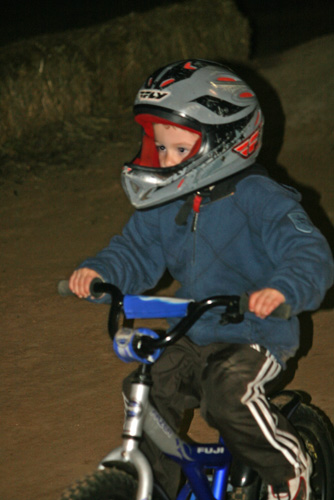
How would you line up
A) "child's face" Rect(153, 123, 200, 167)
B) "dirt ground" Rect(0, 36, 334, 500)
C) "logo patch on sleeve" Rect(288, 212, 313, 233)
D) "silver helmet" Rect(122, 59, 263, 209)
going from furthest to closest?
"dirt ground" Rect(0, 36, 334, 500)
"child's face" Rect(153, 123, 200, 167)
"silver helmet" Rect(122, 59, 263, 209)
"logo patch on sleeve" Rect(288, 212, 313, 233)

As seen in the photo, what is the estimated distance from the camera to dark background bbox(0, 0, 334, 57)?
14.8 m

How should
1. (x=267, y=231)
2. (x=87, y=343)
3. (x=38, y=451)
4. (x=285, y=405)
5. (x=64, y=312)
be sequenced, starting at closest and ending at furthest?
(x=267, y=231) < (x=285, y=405) < (x=38, y=451) < (x=87, y=343) < (x=64, y=312)

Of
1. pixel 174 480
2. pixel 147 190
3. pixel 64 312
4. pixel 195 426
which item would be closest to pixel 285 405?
pixel 174 480

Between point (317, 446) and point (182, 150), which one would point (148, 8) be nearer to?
point (182, 150)

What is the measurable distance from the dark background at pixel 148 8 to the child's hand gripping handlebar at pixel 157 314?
36.2ft

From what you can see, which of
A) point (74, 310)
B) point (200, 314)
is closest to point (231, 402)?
point (200, 314)

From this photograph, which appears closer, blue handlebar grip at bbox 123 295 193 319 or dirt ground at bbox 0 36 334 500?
blue handlebar grip at bbox 123 295 193 319

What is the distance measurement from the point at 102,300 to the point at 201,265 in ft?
1.21

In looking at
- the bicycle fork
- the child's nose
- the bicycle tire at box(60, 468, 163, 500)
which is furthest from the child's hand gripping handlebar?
the child's nose

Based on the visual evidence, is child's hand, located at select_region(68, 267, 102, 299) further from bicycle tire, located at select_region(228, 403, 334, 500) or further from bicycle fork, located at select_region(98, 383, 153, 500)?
bicycle tire, located at select_region(228, 403, 334, 500)

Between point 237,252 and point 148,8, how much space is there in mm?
17572

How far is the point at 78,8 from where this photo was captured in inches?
827

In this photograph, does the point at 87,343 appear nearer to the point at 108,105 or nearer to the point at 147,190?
the point at 147,190

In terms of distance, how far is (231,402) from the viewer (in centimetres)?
255
